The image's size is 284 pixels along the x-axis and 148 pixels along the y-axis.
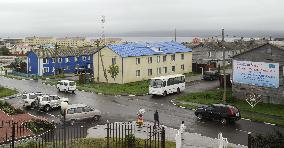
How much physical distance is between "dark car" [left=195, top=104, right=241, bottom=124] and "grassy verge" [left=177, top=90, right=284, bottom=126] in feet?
7.63

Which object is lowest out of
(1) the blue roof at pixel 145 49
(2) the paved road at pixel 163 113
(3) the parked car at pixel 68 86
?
(2) the paved road at pixel 163 113

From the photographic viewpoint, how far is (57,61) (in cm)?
8606

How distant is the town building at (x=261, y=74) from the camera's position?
39.0 m

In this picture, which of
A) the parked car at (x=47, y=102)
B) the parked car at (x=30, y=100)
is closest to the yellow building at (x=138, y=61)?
the parked car at (x=30, y=100)

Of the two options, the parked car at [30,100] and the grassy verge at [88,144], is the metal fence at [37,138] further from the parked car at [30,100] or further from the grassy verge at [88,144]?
the parked car at [30,100]

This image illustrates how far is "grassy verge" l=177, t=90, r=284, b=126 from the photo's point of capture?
33.9 meters

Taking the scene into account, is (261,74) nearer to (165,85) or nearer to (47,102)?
(165,85)

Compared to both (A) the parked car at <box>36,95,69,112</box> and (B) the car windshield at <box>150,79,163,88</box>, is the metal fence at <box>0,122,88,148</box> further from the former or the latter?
(B) the car windshield at <box>150,79,163,88</box>

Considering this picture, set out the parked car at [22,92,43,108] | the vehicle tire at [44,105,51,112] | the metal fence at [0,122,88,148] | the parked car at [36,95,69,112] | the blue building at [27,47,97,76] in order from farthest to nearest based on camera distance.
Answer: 1. the blue building at [27,47,97,76]
2. the parked car at [22,92,43,108]
3. the vehicle tire at [44,105,51,112]
4. the parked car at [36,95,69,112]
5. the metal fence at [0,122,88,148]

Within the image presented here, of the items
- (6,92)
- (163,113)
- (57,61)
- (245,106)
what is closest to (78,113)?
(163,113)

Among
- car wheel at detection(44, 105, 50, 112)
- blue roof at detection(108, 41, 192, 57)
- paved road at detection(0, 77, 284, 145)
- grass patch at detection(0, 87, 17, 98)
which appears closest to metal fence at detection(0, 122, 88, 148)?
paved road at detection(0, 77, 284, 145)

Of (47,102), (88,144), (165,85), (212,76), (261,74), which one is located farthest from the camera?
(212,76)

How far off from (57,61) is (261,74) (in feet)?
179

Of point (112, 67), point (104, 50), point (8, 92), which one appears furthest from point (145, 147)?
point (104, 50)
